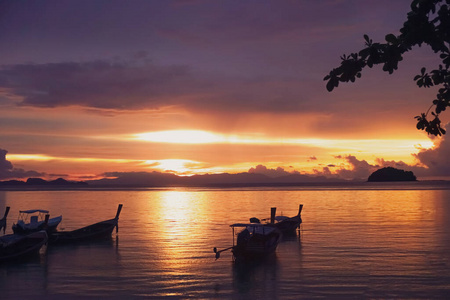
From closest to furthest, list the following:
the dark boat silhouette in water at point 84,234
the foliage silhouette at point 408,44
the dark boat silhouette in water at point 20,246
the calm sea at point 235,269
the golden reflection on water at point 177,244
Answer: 1. the foliage silhouette at point 408,44
2. the calm sea at point 235,269
3. the golden reflection on water at point 177,244
4. the dark boat silhouette in water at point 20,246
5. the dark boat silhouette in water at point 84,234

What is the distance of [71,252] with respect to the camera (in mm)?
39406

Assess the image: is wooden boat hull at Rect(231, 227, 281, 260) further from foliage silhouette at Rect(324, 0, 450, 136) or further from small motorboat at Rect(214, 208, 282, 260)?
foliage silhouette at Rect(324, 0, 450, 136)

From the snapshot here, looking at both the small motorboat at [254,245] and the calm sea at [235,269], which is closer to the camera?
the calm sea at [235,269]

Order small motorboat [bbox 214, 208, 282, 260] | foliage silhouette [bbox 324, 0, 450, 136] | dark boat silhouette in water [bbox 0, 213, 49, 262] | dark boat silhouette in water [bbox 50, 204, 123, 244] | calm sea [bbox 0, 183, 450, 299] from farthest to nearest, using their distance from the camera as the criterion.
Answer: dark boat silhouette in water [bbox 50, 204, 123, 244], small motorboat [bbox 214, 208, 282, 260], dark boat silhouette in water [bbox 0, 213, 49, 262], calm sea [bbox 0, 183, 450, 299], foliage silhouette [bbox 324, 0, 450, 136]

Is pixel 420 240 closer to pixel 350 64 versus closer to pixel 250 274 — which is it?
pixel 250 274

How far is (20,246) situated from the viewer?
34.9 meters

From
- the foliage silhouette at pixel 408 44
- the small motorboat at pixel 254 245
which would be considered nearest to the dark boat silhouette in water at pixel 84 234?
the small motorboat at pixel 254 245

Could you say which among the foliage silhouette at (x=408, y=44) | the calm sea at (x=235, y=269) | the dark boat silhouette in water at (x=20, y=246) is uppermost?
the foliage silhouette at (x=408, y=44)

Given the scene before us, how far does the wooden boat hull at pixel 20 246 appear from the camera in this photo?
33.5m

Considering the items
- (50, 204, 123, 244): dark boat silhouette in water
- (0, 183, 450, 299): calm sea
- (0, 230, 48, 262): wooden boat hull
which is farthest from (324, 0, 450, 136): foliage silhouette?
(50, 204, 123, 244): dark boat silhouette in water

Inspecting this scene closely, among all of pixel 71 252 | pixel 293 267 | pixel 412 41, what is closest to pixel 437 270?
pixel 293 267

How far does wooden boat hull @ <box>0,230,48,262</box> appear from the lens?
110 ft

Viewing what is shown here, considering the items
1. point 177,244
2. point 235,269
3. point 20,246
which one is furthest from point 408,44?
point 177,244

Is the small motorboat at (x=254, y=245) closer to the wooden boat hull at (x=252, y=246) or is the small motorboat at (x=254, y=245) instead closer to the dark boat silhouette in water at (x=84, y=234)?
the wooden boat hull at (x=252, y=246)
